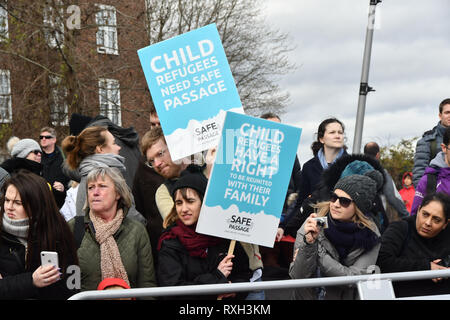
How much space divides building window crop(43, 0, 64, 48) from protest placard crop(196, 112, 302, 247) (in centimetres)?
1014

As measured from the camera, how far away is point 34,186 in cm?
354

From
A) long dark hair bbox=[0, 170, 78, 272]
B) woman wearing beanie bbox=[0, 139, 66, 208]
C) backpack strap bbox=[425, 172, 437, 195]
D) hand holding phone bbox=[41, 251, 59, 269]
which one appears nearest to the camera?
hand holding phone bbox=[41, 251, 59, 269]

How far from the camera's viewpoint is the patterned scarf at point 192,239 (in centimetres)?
353

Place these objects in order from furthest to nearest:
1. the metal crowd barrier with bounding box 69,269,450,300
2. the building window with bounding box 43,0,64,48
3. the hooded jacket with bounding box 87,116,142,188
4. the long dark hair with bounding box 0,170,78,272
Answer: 1. the building window with bounding box 43,0,64,48
2. the hooded jacket with bounding box 87,116,142,188
3. the long dark hair with bounding box 0,170,78,272
4. the metal crowd barrier with bounding box 69,269,450,300

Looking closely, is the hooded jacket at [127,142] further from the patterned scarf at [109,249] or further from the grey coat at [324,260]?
the grey coat at [324,260]

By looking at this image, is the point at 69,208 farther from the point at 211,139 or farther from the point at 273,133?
the point at 273,133

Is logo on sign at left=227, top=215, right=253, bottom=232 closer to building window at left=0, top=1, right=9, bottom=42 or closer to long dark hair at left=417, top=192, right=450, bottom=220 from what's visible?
long dark hair at left=417, top=192, right=450, bottom=220

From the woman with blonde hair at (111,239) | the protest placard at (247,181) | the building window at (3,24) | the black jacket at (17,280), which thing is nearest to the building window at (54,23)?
the building window at (3,24)

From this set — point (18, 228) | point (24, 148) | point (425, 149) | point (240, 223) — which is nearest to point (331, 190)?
point (240, 223)

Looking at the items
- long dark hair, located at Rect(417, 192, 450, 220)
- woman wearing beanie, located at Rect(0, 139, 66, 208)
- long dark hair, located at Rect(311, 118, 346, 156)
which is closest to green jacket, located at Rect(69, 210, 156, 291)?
woman wearing beanie, located at Rect(0, 139, 66, 208)

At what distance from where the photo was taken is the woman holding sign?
3453 millimetres

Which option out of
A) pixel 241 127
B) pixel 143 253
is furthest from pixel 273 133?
pixel 143 253

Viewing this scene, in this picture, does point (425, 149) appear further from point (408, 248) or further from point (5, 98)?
point (5, 98)

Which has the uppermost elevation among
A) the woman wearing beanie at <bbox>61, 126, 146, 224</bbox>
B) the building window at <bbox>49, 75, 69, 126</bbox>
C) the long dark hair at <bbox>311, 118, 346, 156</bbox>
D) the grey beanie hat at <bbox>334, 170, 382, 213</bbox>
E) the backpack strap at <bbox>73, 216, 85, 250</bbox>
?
the building window at <bbox>49, 75, 69, 126</bbox>
